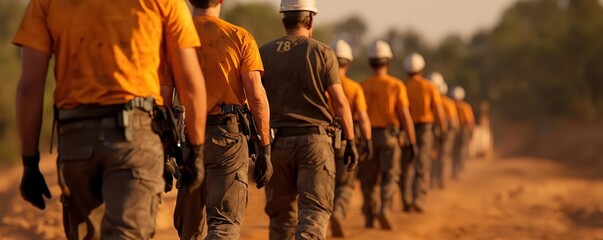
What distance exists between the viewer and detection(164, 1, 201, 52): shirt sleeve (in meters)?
4.81

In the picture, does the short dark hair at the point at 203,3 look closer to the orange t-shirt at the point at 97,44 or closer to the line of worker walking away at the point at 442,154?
the orange t-shirt at the point at 97,44

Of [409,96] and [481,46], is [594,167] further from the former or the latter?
[481,46]

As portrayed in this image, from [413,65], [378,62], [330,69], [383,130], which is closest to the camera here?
[330,69]

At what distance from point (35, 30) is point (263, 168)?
8.04 ft

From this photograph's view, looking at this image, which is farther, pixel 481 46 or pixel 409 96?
pixel 481 46

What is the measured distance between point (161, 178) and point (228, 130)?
6.59 ft

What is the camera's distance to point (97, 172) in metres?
4.62

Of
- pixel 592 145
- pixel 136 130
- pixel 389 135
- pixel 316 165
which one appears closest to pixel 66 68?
pixel 136 130

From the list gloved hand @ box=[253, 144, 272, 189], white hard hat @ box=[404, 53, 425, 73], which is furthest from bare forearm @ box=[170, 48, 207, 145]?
white hard hat @ box=[404, 53, 425, 73]

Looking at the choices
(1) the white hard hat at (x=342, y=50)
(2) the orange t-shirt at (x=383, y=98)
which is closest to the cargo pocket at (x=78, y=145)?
(1) the white hard hat at (x=342, y=50)

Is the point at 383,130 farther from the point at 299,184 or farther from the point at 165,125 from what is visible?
the point at 165,125

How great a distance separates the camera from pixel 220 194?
21.2 ft

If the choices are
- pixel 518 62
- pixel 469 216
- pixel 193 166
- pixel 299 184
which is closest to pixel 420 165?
pixel 469 216

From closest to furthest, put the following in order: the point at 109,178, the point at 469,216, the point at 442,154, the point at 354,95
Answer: the point at 109,178, the point at 354,95, the point at 469,216, the point at 442,154
